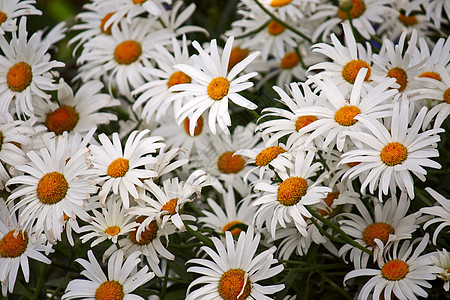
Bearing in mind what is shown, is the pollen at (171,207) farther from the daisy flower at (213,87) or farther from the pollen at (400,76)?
the pollen at (400,76)

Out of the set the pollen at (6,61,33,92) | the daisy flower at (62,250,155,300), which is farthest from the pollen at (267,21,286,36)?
the daisy flower at (62,250,155,300)

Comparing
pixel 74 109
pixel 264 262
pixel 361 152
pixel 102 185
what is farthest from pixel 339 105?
pixel 74 109

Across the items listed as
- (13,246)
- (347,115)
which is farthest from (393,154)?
(13,246)

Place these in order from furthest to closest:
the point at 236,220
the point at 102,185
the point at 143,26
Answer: the point at 143,26
the point at 236,220
the point at 102,185

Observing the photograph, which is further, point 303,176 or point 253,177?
point 253,177

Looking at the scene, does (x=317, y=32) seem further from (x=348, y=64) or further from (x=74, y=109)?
(x=74, y=109)

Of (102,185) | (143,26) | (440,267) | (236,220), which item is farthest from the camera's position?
(143,26)

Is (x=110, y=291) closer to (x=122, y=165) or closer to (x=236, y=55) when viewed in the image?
(x=122, y=165)
